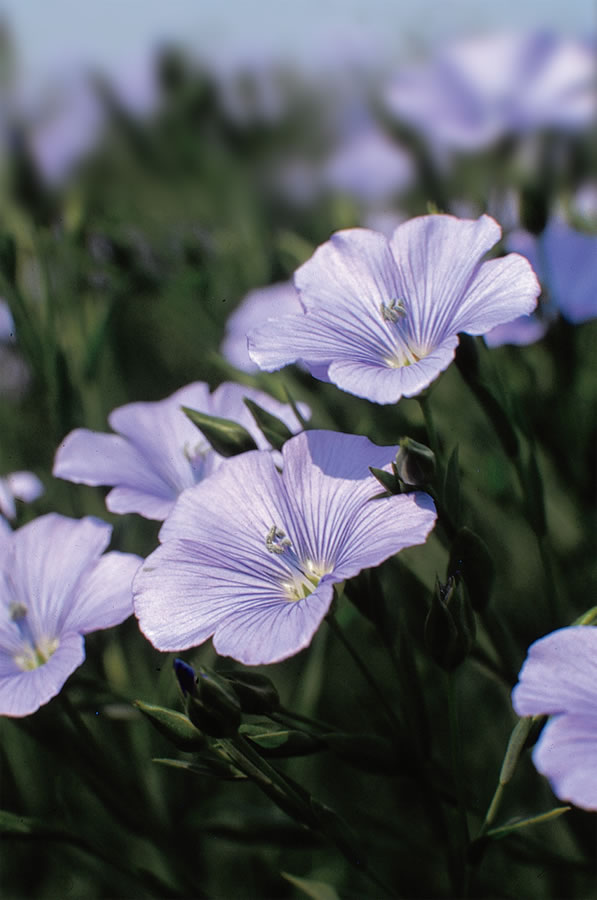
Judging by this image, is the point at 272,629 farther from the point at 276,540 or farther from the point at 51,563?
the point at 51,563

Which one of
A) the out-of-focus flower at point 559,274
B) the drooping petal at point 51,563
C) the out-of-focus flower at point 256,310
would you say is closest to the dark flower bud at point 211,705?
the drooping petal at point 51,563

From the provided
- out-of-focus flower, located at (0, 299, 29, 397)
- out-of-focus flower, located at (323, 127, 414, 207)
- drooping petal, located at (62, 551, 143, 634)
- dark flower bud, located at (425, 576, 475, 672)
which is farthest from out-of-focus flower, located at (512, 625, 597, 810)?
out-of-focus flower, located at (0, 299, 29, 397)

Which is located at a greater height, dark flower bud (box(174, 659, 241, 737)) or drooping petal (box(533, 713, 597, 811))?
dark flower bud (box(174, 659, 241, 737))

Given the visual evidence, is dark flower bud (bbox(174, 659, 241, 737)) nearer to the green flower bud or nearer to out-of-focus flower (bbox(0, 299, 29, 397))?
the green flower bud

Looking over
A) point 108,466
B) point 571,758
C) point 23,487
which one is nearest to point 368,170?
point 23,487

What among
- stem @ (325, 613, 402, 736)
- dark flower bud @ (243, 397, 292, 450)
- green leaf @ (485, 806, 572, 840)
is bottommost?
green leaf @ (485, 806, 572, 840)

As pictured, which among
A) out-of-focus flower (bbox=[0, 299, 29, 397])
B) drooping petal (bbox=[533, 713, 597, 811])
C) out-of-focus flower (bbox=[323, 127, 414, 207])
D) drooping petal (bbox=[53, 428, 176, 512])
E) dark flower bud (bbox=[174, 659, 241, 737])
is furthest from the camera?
out-of-focus flower (bbox=[0, 299, 29, 397])

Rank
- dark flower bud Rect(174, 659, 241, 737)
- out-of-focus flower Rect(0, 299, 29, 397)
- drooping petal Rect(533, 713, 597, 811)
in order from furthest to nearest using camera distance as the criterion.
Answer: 1. out-of-focus flower Rect(0, 299, 29, 397)
2. dark flower bud Rect(174, 659, 241, 737)
3. drooping petal Rect(533, 713, 597, 811)
